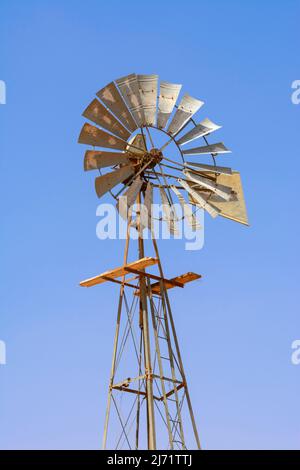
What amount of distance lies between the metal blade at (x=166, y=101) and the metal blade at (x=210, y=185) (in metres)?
1.32

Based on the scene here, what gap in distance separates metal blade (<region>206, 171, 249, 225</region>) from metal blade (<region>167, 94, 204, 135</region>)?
6.49ft

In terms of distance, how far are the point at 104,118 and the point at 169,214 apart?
259 cm

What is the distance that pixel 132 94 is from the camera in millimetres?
17547

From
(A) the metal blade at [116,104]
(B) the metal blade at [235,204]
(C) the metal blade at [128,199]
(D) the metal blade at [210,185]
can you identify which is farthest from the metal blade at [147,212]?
(B) the metal blade at [235,204]

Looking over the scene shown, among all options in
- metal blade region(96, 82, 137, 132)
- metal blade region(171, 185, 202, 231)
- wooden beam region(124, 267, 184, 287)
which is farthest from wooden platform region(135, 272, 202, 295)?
metal blade region(96, 82, 137, 132)

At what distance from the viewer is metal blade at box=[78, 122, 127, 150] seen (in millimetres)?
17203

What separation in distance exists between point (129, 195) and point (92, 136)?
1.52 m

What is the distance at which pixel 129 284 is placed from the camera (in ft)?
59.0

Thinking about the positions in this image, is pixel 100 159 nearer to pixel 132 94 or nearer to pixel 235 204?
pixel 132 94

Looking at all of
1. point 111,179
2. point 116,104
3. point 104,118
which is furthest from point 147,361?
point 116,104

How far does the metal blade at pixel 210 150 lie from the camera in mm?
18531

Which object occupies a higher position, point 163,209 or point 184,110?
point 184,110
